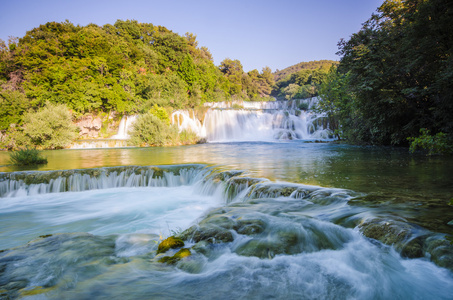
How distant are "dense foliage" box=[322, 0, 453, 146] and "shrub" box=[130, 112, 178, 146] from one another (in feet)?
50.2

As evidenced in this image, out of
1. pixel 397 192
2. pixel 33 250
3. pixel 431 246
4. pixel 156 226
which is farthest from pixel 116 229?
pixel 397 192

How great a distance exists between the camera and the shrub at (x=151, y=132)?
21.6 meters

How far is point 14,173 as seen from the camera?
27.1 feet

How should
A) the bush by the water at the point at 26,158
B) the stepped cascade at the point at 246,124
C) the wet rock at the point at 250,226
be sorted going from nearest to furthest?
the wet rock at the point at 250,226, the bush by the water at the point at 26,158, the stepped cascade at the point at 246,124

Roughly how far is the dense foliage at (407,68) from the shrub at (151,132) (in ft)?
50.2

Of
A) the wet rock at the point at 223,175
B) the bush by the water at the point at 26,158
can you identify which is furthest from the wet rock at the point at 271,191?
the bush by the water at the point at 26,158

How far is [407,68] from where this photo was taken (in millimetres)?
8727

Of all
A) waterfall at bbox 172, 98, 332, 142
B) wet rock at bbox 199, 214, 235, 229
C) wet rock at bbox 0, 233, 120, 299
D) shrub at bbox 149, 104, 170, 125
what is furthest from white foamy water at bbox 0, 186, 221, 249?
waterfall at bbox 172, 98, 332, 142

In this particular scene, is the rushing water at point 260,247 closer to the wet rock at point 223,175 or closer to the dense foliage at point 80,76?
the wet rock at point 223,175

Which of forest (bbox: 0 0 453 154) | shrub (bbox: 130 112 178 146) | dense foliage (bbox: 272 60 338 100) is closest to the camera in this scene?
forest (bbox: 0 0 453 154)

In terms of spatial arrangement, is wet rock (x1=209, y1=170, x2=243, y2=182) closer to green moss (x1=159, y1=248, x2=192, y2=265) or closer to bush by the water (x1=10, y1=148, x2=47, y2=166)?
green moss (x1=159, y1=248, x2=192, y2=265)

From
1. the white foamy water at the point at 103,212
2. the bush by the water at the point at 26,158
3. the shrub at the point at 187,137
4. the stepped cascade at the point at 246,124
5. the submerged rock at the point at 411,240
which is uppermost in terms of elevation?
the stepped cascade at the point at 246,124

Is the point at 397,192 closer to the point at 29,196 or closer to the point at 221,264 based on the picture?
the point at 221,264

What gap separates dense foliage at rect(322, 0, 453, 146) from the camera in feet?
26.0
